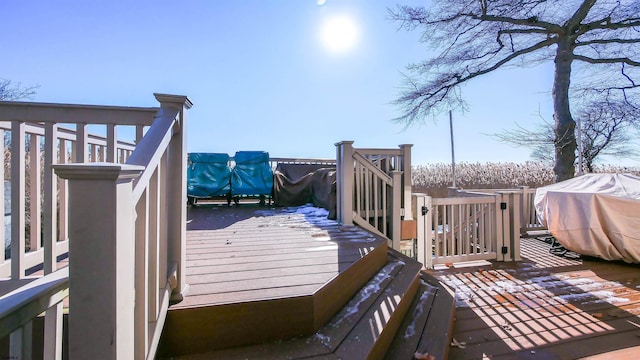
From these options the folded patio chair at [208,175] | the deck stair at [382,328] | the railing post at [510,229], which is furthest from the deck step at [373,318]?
the folded patio chair at [208,175]

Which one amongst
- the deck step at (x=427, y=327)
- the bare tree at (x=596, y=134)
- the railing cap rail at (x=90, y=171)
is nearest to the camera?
the railing cap rail at (x=90, y=171)

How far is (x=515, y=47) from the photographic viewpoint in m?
8.16

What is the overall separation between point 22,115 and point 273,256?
1.78 m

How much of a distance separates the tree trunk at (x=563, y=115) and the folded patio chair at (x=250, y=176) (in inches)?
295

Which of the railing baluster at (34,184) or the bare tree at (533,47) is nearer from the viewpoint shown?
the railing baluster at (34,184)

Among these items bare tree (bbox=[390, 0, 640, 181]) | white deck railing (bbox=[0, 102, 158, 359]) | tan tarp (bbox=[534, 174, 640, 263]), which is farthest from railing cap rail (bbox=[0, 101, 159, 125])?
bare tree (bbox=[390, 0, 640, 181])

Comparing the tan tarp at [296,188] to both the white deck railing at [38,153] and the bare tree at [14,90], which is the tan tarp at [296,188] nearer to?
the white deck railing at [38,153]

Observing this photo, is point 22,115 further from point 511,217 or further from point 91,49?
point 511,217

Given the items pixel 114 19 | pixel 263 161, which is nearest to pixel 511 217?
→ pixel 263 161

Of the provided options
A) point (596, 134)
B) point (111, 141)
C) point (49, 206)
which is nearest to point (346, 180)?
point (111, 141)

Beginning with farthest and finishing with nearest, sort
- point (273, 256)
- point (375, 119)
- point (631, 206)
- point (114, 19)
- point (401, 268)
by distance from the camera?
point (375, 119) → point (114, 19) → point (631, 206) → point (401, 268) → point (273, 256)

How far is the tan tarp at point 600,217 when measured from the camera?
396 cm

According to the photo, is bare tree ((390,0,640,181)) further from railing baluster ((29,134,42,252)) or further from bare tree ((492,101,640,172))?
railing baluster ((29,134,42,252))

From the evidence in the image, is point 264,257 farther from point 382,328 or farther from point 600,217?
point 600,217
